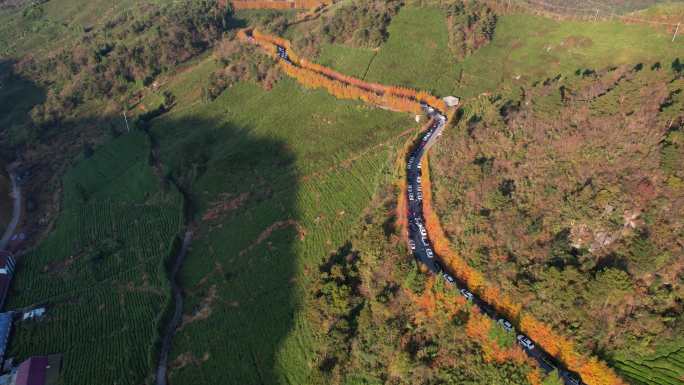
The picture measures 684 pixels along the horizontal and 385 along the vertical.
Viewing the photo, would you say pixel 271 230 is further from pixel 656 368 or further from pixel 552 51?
pixel 552 51

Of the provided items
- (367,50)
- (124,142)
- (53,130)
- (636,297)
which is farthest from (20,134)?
(636,297)

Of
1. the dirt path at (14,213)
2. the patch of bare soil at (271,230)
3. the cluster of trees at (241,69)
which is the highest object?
the cluster of trees at (241,69)

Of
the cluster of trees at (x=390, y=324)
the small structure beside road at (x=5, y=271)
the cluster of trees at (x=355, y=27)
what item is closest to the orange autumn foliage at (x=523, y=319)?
the cluster of trees at (x=390, y=324)

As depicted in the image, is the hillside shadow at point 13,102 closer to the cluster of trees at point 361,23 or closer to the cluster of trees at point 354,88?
the cluster of trees at point 354,88

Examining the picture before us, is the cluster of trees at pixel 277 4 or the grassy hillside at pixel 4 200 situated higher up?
the cluster of trees at pixel 277 4

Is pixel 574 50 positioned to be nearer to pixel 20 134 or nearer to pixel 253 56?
pixel 253 56

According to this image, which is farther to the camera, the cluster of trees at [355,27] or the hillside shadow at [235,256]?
the cluster of trees at [355,27]
